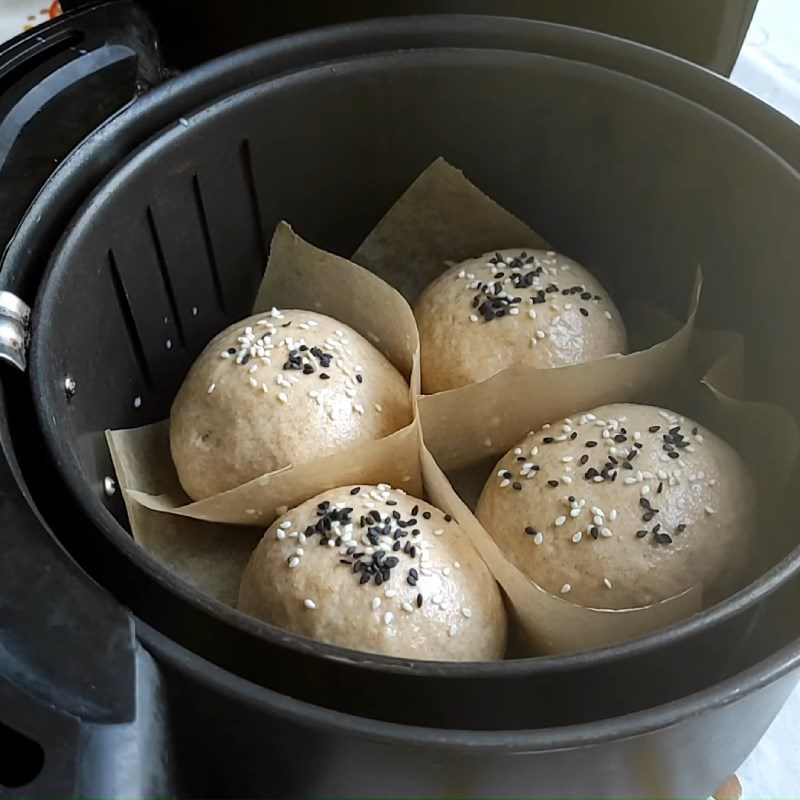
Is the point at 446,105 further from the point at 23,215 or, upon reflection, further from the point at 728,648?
the point at 728,648

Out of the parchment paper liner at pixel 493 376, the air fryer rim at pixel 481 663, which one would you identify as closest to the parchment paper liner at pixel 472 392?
the parchment paper liner at pixel 493 376

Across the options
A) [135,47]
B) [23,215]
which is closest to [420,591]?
[23,215]

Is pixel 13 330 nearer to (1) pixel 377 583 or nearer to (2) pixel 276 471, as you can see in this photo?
(2) pixel 276 471

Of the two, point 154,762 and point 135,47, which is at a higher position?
point 135,47

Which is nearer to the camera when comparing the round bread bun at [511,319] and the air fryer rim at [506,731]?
the air fryer rim at [506,731]

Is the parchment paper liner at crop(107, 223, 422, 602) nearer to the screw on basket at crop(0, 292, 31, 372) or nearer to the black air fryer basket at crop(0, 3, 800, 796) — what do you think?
the black air fryer basket at crop(0, 3, 800, 796)

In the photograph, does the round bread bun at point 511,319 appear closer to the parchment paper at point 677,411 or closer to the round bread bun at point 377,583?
the parchment paper at point 677,411
